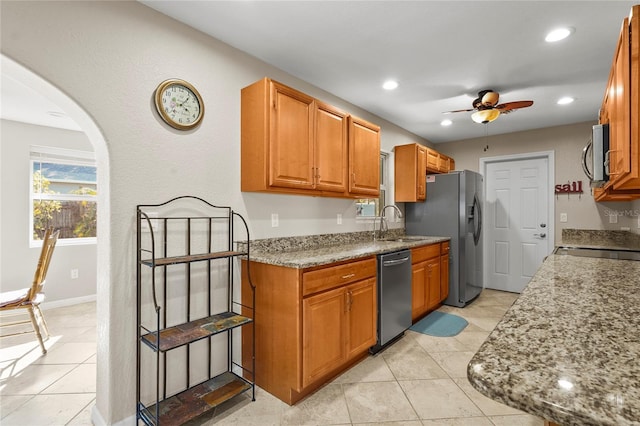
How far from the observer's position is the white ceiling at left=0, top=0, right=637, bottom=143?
75.2 inches

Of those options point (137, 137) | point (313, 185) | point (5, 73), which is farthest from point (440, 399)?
point (5, 73)

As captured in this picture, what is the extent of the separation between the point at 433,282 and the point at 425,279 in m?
0.25

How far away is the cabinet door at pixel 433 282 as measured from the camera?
3570 millimetres

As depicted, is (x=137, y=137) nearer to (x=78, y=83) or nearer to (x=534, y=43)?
(x=78, y=83)

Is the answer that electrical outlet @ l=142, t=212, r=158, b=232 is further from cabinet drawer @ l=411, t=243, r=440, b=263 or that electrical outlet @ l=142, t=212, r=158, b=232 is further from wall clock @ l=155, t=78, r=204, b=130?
cabinet drawer @ l=411, t=243, r=440, b=263

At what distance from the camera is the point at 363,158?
310cm

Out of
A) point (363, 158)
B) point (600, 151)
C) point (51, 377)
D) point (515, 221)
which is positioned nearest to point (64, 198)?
point (51, 377)

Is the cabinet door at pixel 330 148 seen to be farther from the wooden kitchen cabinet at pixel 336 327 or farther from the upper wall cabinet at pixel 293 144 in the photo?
the wooden kitchen cabinet at pixel 336 327

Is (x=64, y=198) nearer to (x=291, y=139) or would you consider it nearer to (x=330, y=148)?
(x=291, y=139)

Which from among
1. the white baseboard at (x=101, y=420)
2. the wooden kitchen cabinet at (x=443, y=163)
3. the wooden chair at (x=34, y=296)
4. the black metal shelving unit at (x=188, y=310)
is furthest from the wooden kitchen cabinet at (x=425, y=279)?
the wooden chair at (x=34, y=296)

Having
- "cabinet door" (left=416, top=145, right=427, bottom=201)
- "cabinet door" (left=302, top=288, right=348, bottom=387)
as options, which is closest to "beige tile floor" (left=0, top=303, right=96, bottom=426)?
"cabinet door" (left=302, top=288, right=348, bottom=387)

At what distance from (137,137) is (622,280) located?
2693 mm

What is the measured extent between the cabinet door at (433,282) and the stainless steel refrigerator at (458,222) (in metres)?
0.40

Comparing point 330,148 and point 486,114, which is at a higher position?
point 486,114
